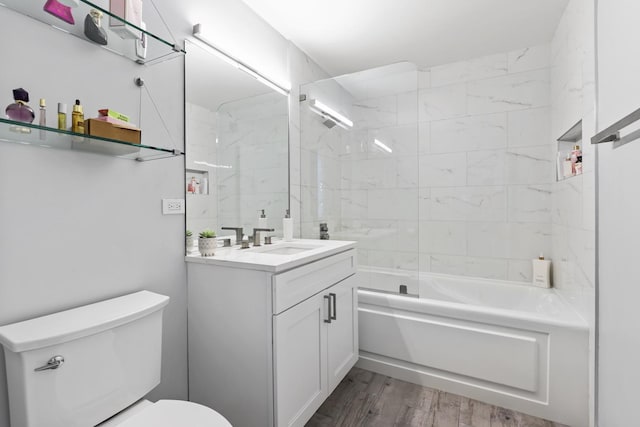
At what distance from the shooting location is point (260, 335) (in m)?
1.35

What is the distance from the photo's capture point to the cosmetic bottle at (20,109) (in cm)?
93

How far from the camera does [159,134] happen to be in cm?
148

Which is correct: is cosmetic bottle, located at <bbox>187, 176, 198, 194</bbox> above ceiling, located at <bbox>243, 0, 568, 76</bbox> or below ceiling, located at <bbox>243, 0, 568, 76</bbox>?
below

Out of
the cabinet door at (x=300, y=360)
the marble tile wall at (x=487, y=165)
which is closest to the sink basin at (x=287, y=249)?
the cabinet door at (x=300, y=360)

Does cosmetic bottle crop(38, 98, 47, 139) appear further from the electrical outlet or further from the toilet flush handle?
the toilet flush handle

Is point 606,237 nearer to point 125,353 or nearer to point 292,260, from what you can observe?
point 292,260

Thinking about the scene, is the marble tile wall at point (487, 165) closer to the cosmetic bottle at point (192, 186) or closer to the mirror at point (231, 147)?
the mirror at point (231, 147)

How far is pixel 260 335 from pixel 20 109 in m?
1.14

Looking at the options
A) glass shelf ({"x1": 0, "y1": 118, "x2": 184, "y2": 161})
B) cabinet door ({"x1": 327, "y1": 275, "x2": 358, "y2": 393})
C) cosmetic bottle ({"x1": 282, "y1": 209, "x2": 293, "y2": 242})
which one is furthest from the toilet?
cosmetic bottle ({"x1": 282, "y1": 209, "x2": 293, "y2": 242})

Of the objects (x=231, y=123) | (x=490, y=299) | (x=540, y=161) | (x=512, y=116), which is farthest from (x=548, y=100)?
(x=231, y=123)

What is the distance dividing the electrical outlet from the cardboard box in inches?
15.1

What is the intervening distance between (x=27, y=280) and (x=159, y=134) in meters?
0.77

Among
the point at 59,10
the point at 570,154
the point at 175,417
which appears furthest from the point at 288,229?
the point at 570,154

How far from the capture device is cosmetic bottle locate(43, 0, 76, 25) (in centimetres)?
107
